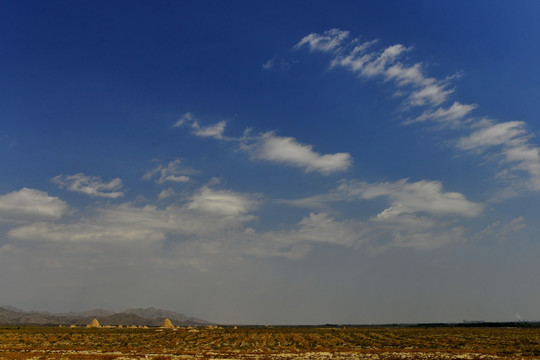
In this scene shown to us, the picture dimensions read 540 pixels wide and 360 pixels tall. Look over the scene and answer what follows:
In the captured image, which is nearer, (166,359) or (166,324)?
(166,359)

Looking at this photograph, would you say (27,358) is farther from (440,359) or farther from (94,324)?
(94,324)

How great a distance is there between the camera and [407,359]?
38875 mm

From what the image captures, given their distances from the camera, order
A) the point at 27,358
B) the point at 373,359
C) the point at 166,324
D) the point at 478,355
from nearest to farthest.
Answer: the point at 27,358 → the point at 373,359 → the point at 478,355 → the point at 166,324

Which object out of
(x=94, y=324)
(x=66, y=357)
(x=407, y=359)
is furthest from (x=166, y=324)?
(x=407, y=359)

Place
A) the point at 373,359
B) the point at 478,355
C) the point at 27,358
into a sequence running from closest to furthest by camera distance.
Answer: the point at 27,358, the point at 373,359, the point at 478,355

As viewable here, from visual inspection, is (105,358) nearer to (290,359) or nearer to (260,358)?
(260,358)

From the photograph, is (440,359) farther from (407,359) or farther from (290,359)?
(290,359)

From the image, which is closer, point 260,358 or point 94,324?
point 260,358

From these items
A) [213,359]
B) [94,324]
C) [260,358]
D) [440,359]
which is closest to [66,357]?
[213,359]

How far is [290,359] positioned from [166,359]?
38.9 ft

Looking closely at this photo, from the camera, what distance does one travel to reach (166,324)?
143 meters

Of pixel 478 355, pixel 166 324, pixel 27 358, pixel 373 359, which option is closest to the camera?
A: pixel 27 358

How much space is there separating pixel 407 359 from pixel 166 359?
76.9 ft

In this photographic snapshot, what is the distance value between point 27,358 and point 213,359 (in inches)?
676
